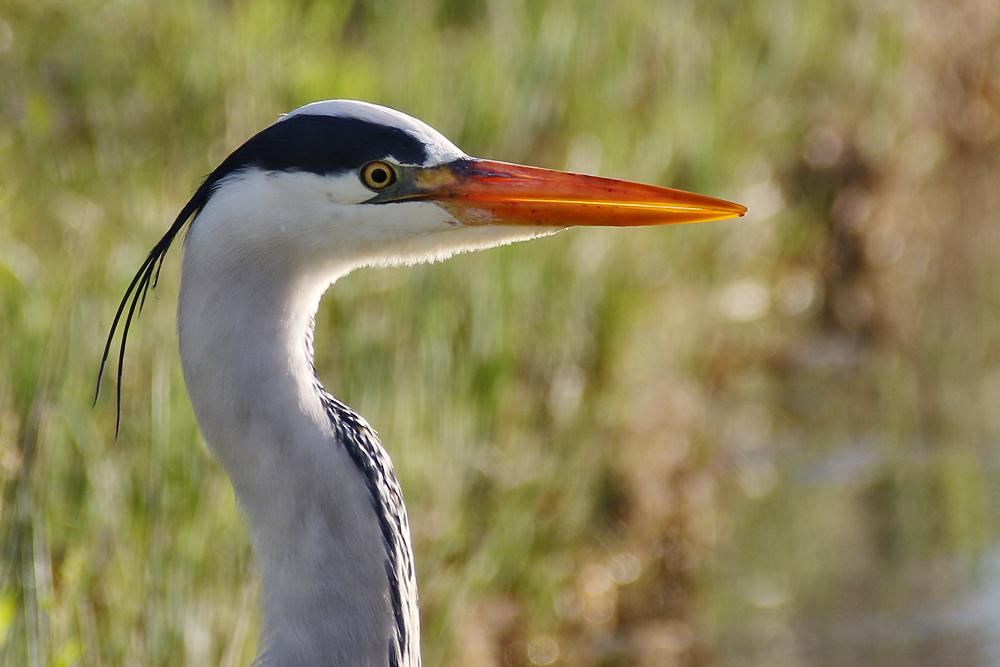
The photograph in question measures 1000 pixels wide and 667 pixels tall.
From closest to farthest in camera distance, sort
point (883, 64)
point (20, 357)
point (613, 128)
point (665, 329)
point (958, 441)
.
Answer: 1. point (20, 357)
2. point (665, 329)
3. point (613, 128)
4. point (958, 441)
5. point (883, 64)

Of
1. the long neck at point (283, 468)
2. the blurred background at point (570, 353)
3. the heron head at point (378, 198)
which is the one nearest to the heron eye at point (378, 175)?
the heron head at point (378, 198)

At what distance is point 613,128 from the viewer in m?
4.90

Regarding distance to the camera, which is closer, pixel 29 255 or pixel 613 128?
pixel 29 255

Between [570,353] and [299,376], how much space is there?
2.31 metres

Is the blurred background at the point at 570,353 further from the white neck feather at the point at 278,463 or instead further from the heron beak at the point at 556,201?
the heron beak at the point at 556,201

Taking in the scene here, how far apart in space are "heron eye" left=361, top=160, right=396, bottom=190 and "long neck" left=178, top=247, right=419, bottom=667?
183 millimetres

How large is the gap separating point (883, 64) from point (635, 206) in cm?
500

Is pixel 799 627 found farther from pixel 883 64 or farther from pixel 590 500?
pixel 883 64

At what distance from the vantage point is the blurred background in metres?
2.78

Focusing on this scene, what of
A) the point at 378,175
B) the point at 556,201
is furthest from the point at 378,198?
the point at 556,201

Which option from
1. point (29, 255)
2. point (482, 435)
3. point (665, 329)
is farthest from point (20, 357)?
point (665, 329)

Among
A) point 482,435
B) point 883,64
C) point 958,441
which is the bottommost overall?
point 958,441

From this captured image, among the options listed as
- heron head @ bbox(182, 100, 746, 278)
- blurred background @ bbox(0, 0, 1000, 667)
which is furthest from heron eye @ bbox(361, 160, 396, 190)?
blurred background @ bbox(0, 0, 1000, 667)

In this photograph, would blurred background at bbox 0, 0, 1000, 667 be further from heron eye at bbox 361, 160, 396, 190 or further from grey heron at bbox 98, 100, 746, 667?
heron eye at bbox 361, 160, 396, 190
